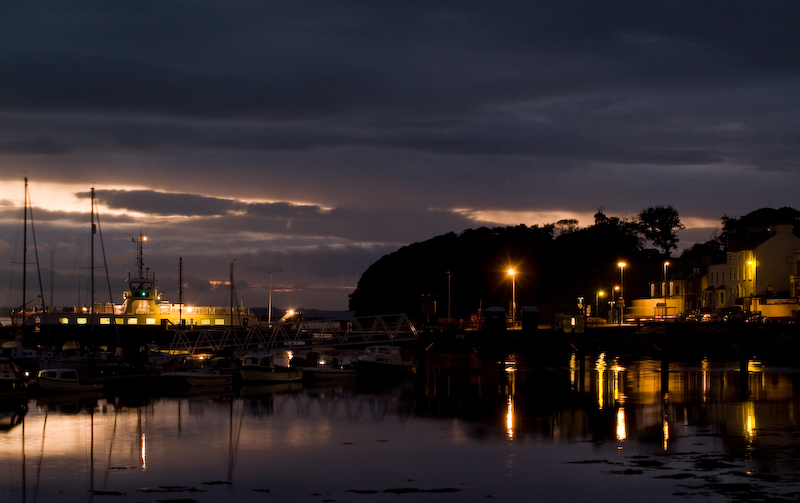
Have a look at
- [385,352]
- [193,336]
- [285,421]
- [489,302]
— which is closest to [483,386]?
[385,352]

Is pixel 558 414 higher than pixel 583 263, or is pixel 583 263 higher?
pixel 583 263

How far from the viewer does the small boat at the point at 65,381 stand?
57969mm

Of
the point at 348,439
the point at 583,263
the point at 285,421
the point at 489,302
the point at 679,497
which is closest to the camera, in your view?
the point at 679,497

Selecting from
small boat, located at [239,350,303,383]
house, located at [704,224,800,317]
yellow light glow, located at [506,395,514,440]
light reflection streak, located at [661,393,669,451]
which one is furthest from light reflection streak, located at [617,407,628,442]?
house, located at [704,224,800,317]

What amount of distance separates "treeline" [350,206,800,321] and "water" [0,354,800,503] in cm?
10552

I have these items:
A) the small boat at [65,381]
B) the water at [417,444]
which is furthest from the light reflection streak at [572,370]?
the small boat at [65,381]

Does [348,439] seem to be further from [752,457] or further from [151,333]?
[151,333]

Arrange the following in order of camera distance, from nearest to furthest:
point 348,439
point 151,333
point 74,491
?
point 74,491, point 348,439, point 151,333

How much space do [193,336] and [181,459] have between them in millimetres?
71206

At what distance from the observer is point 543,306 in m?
169

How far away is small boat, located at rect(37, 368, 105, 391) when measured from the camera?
57969 millimetres

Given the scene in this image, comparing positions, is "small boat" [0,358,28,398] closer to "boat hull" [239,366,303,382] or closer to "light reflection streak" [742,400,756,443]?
"boat hull" [239,366,303,382]

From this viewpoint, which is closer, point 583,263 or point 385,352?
point 385,352

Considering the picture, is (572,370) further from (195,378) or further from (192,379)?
(192,379)
